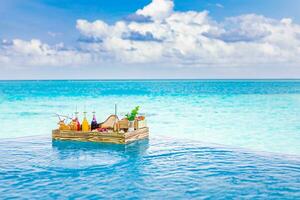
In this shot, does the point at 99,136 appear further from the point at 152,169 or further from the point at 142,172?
the point at 142,172

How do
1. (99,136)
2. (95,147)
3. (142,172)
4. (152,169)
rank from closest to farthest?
(142,172), (152,169), (95,147), (99,136)

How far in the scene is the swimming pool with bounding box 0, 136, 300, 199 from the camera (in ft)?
37.4

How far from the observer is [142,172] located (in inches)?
540

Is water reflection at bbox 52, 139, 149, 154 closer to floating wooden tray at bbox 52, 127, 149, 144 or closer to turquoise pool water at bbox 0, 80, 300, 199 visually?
turquoise pool water at bbox 0, 80, 300, 199

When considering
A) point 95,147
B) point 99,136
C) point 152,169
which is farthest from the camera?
point 99,136

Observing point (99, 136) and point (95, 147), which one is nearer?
point (95, 147)

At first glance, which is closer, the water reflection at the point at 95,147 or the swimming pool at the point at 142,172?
the swimming pool at the point at 142,172

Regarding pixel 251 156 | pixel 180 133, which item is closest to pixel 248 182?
pixel 251 156

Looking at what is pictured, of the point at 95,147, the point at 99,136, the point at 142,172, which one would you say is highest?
the point at 99,136

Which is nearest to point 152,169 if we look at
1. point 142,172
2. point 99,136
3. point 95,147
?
point 142,172

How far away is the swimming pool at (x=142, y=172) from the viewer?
1141 centimetres

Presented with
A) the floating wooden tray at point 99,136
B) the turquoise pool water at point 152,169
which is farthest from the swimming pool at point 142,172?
the floating wooden tray at point 99,136

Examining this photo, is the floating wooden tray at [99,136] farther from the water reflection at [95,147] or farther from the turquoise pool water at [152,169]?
the turquoise pool water at [152,169]

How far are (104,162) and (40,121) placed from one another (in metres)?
18.2
